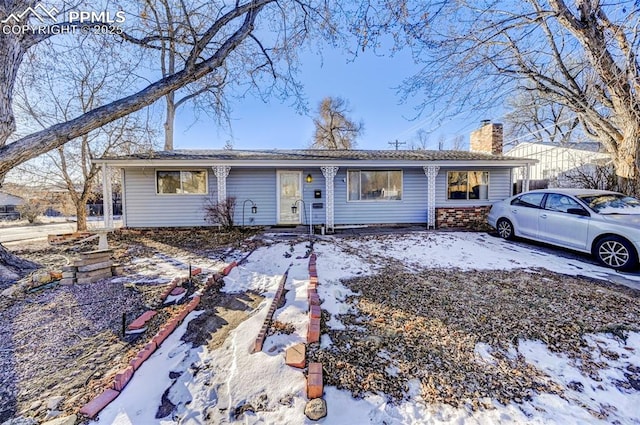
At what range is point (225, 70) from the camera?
26.2 feet

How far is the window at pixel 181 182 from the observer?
8938mm

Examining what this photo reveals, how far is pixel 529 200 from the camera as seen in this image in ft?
21.0

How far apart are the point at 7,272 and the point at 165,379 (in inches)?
189

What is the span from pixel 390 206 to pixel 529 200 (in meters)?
4.01

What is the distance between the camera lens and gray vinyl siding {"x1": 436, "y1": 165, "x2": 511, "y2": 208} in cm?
967

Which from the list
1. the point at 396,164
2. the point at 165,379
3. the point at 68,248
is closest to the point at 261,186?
the point at 396,164

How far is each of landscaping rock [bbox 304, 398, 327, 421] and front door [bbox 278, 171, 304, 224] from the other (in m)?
7.78

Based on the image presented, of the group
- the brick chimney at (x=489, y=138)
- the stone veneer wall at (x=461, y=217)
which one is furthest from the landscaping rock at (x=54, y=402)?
the brick chimney at (x=489, y=138)

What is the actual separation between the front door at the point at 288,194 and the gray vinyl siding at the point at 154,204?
7.37ft

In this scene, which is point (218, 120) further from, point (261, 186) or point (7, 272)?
point (7, 272)

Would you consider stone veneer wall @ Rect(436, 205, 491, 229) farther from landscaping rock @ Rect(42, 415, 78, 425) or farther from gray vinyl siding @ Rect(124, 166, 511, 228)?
landscaping rock @ Rect(42, 415, 78, 425)

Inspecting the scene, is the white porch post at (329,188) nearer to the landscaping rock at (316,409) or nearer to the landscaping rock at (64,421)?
the landscaping rock at (316,409)

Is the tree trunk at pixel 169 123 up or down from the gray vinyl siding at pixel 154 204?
up

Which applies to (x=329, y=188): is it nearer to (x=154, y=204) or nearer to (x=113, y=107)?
(x=113, y=107)
